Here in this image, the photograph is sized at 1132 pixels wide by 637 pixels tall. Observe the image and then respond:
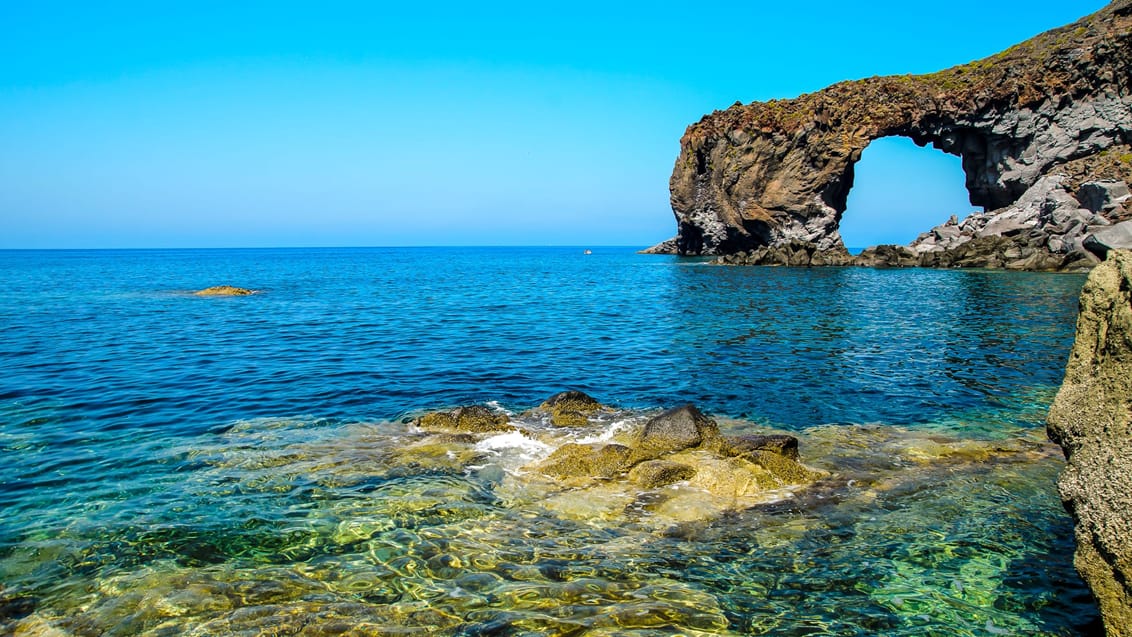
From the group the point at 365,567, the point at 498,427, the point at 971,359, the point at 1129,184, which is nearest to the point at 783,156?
the point at 1129,184

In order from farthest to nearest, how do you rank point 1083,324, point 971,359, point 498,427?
point 971,359 < point 498,427 < point 1083,324

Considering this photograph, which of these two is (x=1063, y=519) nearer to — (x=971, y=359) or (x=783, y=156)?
(x=971, y=359)

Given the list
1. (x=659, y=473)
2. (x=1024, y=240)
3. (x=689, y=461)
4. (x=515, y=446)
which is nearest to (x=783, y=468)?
(x=689, y=461)

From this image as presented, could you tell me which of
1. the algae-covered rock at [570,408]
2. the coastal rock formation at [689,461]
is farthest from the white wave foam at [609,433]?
the algae-covered rock at [570,408]

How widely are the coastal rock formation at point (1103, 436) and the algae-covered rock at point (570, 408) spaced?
10941 mm

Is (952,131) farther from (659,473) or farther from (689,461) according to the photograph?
(659,473)

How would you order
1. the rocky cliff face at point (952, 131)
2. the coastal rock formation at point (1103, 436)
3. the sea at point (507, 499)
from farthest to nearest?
the rocky cliff face at point (952, 131) < the sea at point (507, 499) < the coastal rock formation at point (1103, 436)

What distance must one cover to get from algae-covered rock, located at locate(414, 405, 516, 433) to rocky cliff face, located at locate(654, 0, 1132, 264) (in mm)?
65236

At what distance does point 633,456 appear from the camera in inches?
544

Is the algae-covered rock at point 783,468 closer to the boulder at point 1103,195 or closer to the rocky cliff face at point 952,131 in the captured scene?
the rocky cliff face at point 952,131

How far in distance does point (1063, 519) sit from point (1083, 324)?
490 cm

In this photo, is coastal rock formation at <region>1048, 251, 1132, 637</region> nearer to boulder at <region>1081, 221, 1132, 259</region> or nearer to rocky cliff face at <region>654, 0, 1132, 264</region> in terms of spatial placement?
boulder at <region>1081, 221, 1132, 259</region>

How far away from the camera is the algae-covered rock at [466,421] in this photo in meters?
16.4

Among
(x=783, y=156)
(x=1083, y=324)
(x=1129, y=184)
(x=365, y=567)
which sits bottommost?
(x=365, y=567)
